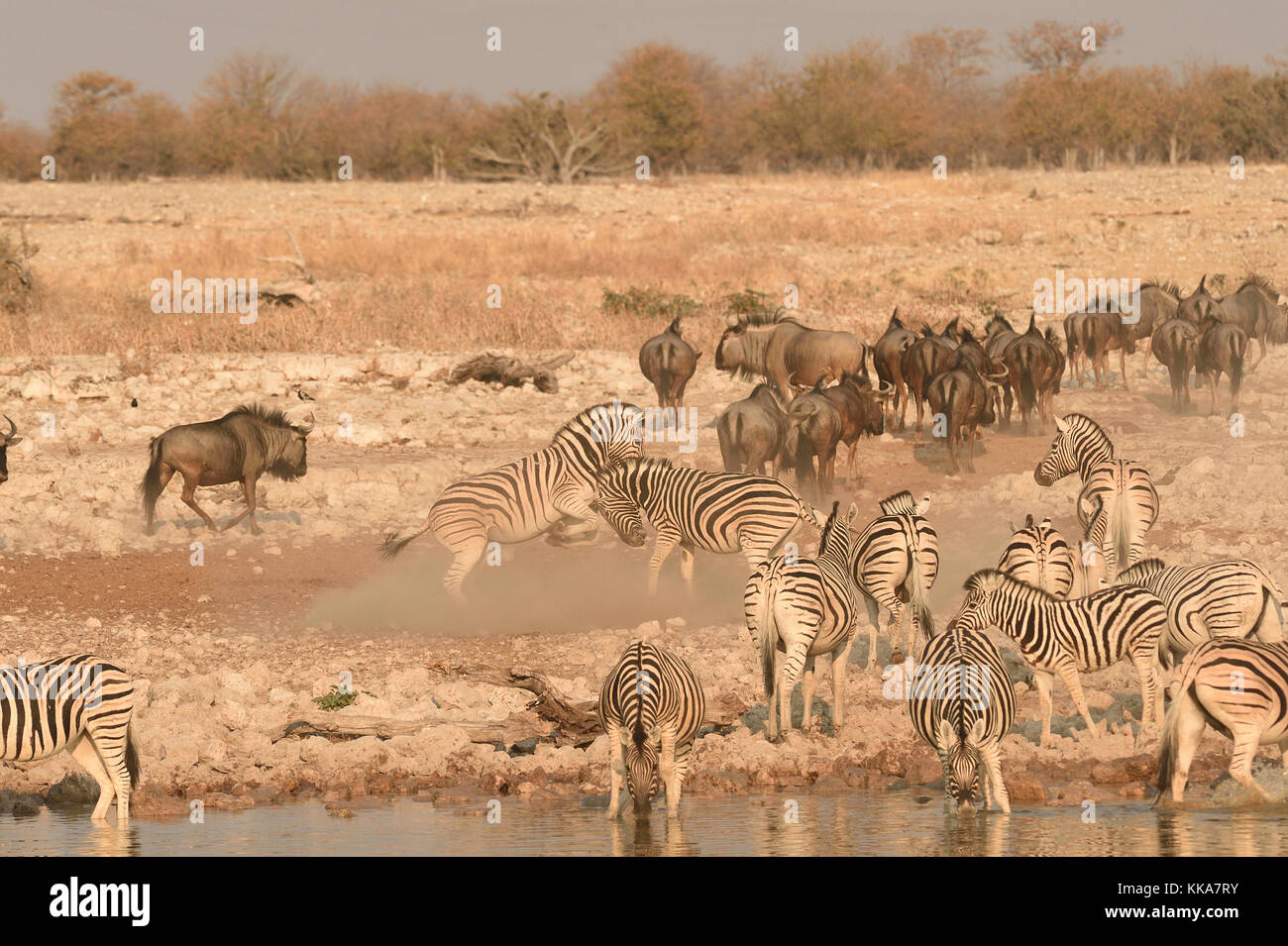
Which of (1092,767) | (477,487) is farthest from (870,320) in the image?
(1092,767)

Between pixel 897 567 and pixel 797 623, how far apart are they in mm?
1652

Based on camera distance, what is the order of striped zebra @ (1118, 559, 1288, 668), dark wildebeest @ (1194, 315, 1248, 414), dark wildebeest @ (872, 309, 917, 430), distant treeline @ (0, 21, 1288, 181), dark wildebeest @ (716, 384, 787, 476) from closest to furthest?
striped zebra @ (1118, 559, 1288, 668) < dark wildebeest @ (716, 384, 787, 476) < dark wildebeest @ (1194, 315, 1248, 414) < dark wildebeest @ (872, 309, 917, 430) < distant treeline @ (0, 21, 1288, 181)

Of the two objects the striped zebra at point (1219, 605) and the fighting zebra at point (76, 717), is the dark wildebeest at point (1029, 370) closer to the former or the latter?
the striped zebra at point (1219, 605)

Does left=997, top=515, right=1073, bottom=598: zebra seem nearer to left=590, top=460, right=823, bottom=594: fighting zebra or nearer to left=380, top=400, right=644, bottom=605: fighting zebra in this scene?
left=590, top=460, right=823, bottom=594: fighting zebra

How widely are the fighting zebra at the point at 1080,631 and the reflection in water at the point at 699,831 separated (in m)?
1.04

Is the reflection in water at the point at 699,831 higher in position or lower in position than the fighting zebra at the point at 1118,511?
lower

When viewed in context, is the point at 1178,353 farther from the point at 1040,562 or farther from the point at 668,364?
the point at 1040,562

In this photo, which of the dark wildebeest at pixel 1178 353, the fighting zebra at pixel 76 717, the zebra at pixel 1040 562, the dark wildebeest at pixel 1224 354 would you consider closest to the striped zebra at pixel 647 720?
the fighting zebra at pixel 76 717

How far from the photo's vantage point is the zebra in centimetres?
1016

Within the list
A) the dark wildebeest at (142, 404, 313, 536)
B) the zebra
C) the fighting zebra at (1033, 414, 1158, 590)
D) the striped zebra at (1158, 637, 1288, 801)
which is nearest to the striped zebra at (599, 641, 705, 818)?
the striped zebra at (1158, 637, 1288, 801)

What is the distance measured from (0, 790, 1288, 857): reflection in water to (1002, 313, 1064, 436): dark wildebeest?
9817 millimetres

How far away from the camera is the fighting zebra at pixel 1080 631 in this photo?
8914mm
